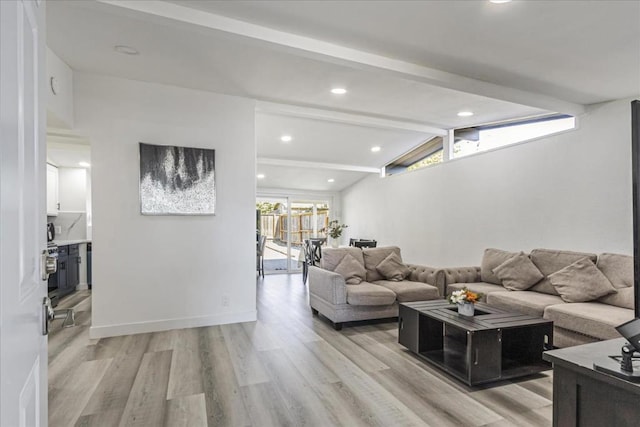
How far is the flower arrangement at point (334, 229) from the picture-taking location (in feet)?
30.5

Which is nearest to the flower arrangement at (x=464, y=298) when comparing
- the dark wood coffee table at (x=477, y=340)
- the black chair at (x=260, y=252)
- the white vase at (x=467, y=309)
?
the white vase at (x=467, y=309)

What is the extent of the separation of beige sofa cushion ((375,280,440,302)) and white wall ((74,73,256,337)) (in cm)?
178

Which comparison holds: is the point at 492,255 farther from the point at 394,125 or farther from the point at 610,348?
the point at 610,348

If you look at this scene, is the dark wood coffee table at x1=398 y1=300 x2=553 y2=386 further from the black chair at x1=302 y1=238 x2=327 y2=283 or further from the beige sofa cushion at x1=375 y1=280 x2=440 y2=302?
the black chair at x1=302 y1=238 x2=327 y2=283

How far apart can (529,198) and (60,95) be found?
18.0ft

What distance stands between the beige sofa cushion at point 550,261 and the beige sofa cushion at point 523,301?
0.42 feet

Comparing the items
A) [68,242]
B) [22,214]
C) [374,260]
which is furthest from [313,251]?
[22,214]

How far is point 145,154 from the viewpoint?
3881 mm

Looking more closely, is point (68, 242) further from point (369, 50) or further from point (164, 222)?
point (369, 50)

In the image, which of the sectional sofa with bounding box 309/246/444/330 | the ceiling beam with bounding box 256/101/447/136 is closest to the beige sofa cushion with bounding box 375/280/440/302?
the sectional sofa with bounding box 309/246/444/330

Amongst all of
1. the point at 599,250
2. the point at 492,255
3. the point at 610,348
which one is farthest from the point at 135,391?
the point at 599,250

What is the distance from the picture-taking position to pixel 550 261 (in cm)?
402

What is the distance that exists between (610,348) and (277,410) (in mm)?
1863

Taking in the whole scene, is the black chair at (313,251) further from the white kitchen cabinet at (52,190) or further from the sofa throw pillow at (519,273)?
the white kitchen cabinet at (52,190)
